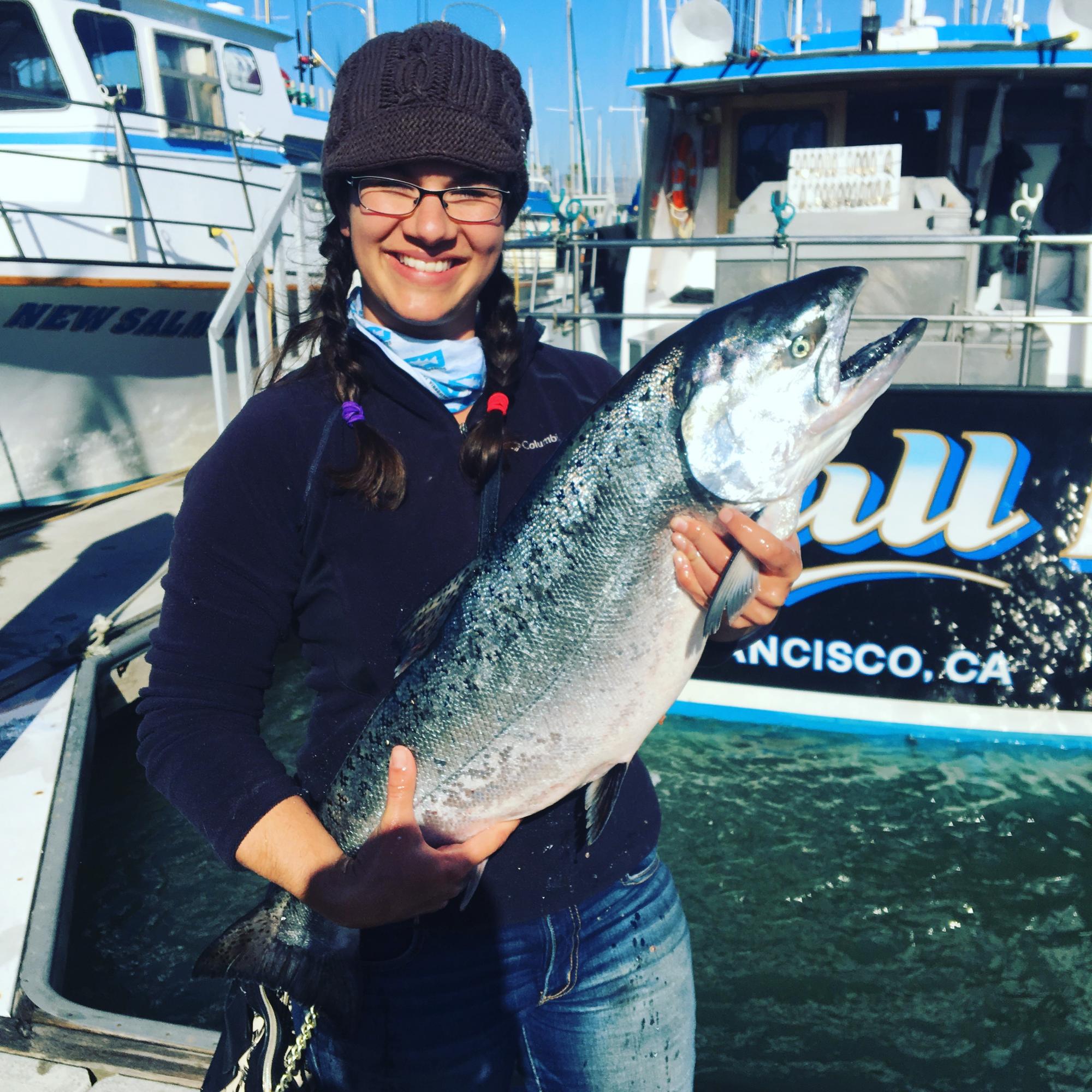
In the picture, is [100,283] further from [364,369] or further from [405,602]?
[405,602]

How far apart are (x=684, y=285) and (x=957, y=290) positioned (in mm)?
3040

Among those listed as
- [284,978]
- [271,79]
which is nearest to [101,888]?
[284,978]

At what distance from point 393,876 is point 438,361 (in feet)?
2.96

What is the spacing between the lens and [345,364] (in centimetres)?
172

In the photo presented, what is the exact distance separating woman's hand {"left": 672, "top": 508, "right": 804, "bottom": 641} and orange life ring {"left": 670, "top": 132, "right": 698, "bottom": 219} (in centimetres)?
715

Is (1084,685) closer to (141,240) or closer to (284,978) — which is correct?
(284,978)

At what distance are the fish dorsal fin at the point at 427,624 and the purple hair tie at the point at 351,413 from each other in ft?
1.08

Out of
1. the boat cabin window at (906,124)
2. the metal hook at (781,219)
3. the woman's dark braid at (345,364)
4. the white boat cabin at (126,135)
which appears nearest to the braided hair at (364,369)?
the woman's dark braid at (345,364)

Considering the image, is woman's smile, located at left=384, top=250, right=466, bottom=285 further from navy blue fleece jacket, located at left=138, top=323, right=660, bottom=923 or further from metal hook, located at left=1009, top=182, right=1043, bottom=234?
metal hook, located at left=1009, top=182, right=1043, bottom=234

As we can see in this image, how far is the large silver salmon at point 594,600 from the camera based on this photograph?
1.68 m

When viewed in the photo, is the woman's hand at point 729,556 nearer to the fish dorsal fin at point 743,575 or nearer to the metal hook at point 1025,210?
the fish dorsal fin at point 743,575

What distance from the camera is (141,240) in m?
10.9

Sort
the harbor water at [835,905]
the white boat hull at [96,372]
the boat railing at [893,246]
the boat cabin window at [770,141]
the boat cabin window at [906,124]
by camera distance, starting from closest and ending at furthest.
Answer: the harbor water at [835,905] → the boat railing at [893,246] → the boat cabin window at [906,124] → the boat cabin window at [770,141] → the white boat hull at [96,372]

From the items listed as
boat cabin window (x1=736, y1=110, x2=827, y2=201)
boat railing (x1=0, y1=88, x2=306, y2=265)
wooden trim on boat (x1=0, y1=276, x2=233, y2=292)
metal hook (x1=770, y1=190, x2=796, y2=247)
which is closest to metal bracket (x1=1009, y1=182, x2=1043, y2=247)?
metal hook (x1=770, y1=190, x2=796, y2=247)
